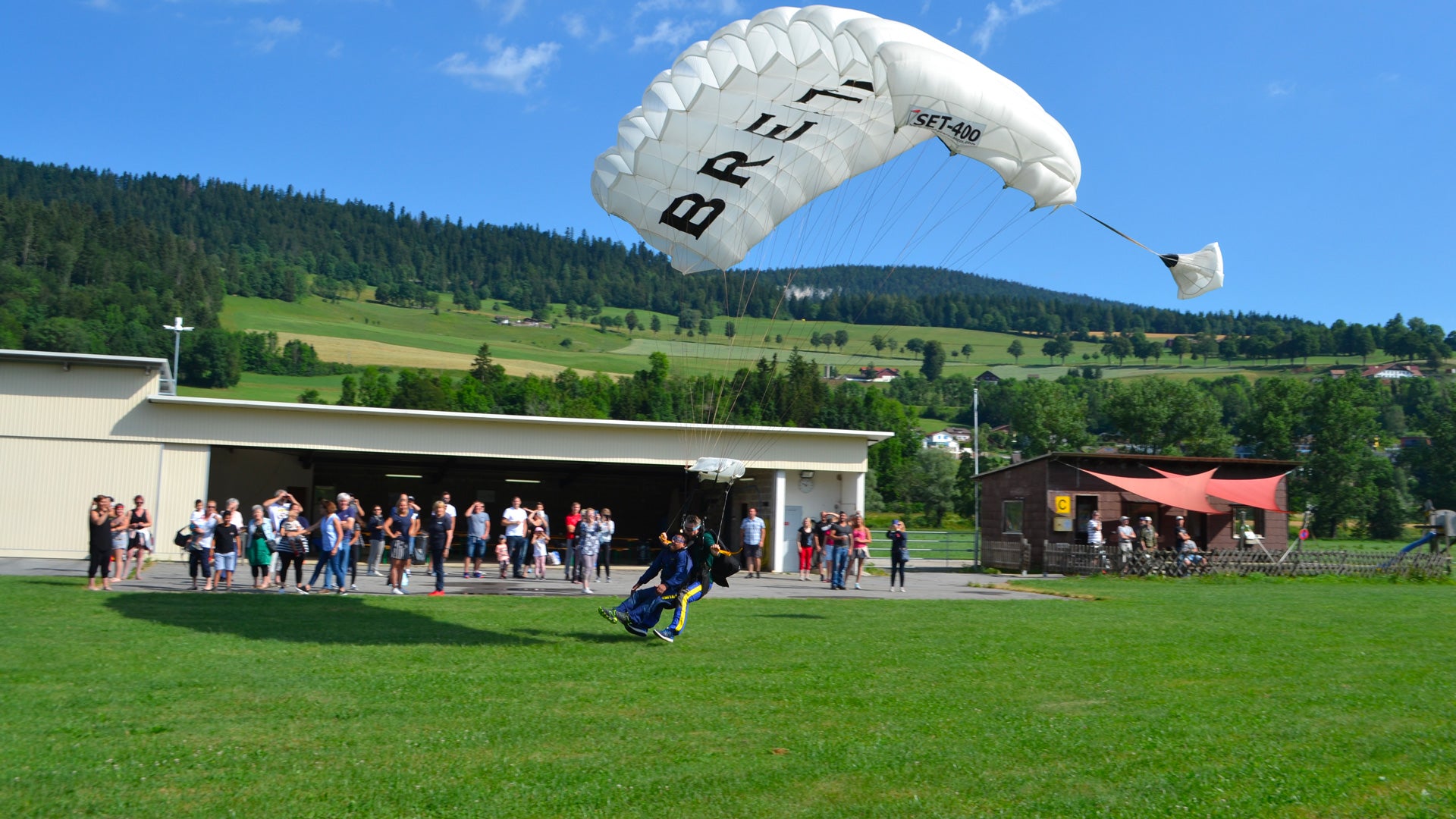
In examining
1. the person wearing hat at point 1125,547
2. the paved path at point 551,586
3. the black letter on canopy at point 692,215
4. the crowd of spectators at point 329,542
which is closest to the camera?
the black letter on canopy at point 692,215

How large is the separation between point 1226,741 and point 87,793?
616 centimetres

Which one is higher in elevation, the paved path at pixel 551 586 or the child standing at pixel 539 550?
the child standing at pixel 539 550

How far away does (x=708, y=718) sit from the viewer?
6.67m

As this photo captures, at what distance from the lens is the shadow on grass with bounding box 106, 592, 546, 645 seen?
9.87m

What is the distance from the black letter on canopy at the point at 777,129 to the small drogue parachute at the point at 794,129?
0.01 meters

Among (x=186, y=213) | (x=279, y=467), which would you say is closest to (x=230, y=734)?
(x=279, y=467)

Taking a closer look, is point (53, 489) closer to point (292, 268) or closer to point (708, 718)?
point (708, 718)

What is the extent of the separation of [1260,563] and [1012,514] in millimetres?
6184

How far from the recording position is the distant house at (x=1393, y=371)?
13465cm

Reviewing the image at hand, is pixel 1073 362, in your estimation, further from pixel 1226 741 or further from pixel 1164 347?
pixel 1226 741

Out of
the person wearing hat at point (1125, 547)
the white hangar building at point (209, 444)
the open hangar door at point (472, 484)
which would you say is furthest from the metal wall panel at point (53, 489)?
the person wearing hat at point (1125, 547)

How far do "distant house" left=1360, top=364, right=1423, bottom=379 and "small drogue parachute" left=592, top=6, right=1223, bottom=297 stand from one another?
474 feet

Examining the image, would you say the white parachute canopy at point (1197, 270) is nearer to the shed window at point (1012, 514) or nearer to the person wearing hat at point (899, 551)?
the person wearing hat at point (899, 551)

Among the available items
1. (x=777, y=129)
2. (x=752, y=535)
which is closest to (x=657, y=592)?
(x=777, y=129)
